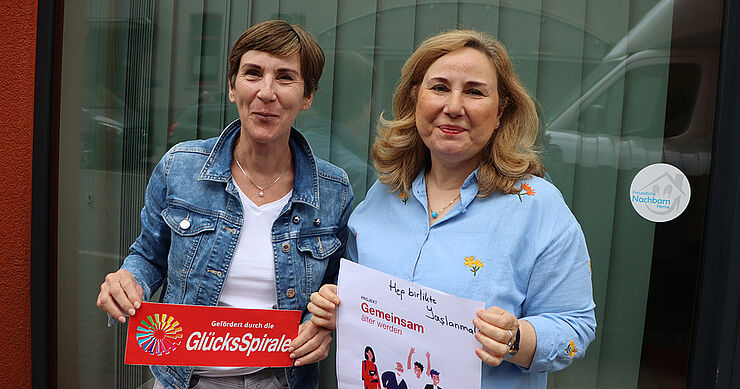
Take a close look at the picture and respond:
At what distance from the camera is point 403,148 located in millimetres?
1914

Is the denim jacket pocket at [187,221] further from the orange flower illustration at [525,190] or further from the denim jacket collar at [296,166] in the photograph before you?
the orange flower illustration at [525,190]

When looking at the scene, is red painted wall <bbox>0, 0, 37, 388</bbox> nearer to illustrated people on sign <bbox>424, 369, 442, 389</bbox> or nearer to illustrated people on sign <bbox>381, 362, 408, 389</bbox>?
illustrated people on sign <bbox>381, 362, 408, 389</bbox>

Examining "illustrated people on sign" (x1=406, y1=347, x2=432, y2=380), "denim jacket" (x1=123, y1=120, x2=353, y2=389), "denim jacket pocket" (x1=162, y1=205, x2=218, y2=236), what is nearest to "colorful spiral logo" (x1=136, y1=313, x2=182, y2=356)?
"denim jacket" (x1=123, y1=120, x2=353, y2=389)

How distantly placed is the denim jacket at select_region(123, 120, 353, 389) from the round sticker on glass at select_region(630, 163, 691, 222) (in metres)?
1.20

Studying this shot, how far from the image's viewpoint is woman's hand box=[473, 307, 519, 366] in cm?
142

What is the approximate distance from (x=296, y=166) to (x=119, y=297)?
678 millimetres

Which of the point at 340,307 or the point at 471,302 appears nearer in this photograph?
the point at 471,302

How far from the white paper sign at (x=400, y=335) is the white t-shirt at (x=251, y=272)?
0.96 feet

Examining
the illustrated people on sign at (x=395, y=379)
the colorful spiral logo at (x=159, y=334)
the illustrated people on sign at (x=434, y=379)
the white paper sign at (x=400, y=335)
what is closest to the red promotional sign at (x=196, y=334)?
the colorful spiral logo at (x=159, y=334)

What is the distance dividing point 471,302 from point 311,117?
1.45 m

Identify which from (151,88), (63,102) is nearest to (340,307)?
(151,88)

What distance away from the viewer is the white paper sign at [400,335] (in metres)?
1.49

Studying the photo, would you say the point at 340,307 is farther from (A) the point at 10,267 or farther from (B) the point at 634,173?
(A) the point at 10,267

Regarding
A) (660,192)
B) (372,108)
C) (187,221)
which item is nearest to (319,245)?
(187,221)
